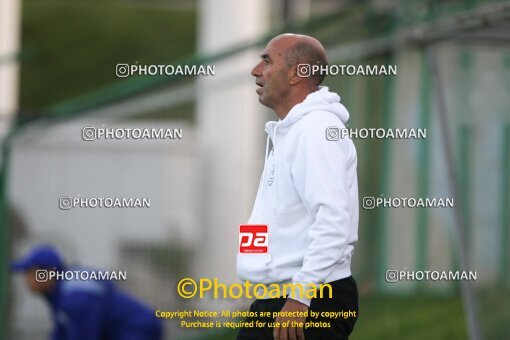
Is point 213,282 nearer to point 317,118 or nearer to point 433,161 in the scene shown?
point 433,161

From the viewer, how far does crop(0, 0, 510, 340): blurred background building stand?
8.52m

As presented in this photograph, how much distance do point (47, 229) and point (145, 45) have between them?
98.6 ft

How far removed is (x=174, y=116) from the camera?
31.6 feet

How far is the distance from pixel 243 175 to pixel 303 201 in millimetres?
4921

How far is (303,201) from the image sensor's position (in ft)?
15.3

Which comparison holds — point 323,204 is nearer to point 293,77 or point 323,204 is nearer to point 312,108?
point 312,108

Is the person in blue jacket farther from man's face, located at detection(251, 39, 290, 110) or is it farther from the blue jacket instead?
man's face, located at detection(251, 39, 290, 110)

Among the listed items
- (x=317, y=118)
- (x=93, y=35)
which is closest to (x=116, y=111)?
(x=317, y=118)

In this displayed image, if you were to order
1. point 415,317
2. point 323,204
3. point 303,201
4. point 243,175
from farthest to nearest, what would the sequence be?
point 243,175 < point 415,317 < point 303,201 < point 323,204

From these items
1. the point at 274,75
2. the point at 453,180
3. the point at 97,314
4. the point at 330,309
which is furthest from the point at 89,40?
the point at 330,309

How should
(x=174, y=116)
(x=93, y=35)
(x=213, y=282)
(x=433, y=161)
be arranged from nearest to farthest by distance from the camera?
(x=213, y=282) → (x=433, y=161) → (x=174, y=116) → (x=93, y=35)

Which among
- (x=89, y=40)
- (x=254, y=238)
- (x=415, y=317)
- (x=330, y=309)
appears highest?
(x=89, y=40)

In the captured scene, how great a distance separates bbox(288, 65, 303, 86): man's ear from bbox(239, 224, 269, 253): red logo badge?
1.73ft

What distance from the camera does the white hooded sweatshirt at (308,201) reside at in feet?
14.8
